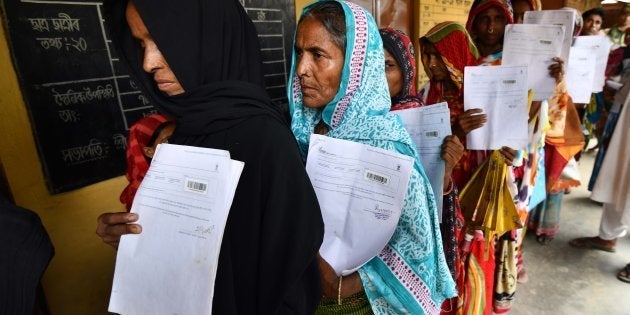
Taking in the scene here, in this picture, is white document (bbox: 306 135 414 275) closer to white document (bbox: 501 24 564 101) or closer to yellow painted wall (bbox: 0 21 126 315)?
yellow painted wall (bbox: 0 21 126 315)

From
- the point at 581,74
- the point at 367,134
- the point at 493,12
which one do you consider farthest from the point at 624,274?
the point at 367,134

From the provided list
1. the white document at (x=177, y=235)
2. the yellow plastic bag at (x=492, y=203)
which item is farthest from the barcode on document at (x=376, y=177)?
the yellow plastic bag at (x=492, y=203)

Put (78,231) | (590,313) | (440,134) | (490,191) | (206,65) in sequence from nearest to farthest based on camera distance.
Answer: (206,65) → (440,134) → (78,231) → (490,191) → (590,313)

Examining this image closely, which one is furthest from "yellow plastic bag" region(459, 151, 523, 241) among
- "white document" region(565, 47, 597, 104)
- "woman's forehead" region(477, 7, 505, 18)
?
"white document" region(565, 47, 597, 104)

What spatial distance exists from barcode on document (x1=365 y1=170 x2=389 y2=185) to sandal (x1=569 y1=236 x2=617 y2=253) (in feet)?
Result: 11.6

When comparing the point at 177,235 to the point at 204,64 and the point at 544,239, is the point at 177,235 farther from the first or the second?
the point at 544,239

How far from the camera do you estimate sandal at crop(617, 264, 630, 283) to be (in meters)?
2.88

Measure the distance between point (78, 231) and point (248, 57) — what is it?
4.71 feet

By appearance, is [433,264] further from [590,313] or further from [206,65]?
[590,313]

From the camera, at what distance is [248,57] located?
1.00 metres

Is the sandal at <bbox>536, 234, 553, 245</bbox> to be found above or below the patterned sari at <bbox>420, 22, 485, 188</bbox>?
below

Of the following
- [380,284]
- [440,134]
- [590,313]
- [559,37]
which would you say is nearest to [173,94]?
[380,284]

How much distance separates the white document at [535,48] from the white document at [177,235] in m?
1.95

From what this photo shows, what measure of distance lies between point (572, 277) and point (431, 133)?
2.61 metres
